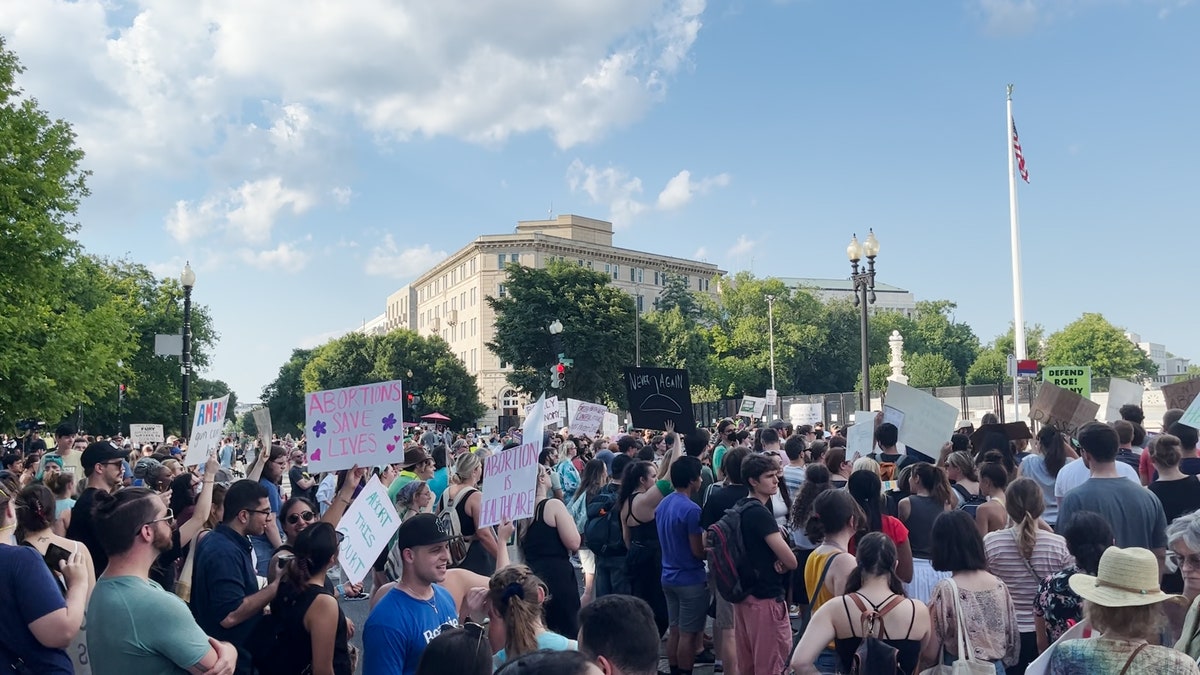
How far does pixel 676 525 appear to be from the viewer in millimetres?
7664

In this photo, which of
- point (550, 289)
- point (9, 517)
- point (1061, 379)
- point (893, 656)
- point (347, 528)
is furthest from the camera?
point (550, 289)

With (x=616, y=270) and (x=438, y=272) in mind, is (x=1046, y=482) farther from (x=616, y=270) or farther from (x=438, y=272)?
(x=438, y=272)

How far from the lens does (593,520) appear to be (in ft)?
29.0

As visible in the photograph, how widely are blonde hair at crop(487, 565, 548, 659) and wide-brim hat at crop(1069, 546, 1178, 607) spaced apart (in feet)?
6.54

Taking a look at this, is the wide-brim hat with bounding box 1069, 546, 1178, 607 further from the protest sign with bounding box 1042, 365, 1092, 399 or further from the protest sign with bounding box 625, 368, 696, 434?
the protest sign with bounding box 1042, 365, 1092, 399

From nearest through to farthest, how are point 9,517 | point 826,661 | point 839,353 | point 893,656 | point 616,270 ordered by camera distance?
point 893,656 < point 9,517 < point 826,661 < point 839,353 < point 616,270

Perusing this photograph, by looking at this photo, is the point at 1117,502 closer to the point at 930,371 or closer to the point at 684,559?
the point at 684,559

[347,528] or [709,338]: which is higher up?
[709,338]

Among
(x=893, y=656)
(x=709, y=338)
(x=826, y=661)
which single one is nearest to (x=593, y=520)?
(x=826, y=661)

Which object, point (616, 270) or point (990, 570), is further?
point (616, 270)

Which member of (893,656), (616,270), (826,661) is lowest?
(826,661)

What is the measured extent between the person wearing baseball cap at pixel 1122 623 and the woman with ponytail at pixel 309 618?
282cm

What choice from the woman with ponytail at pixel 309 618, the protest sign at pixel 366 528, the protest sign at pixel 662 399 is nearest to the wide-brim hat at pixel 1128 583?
the woman with ponytail at pixel 309 618

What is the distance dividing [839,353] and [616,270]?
91.3ft
